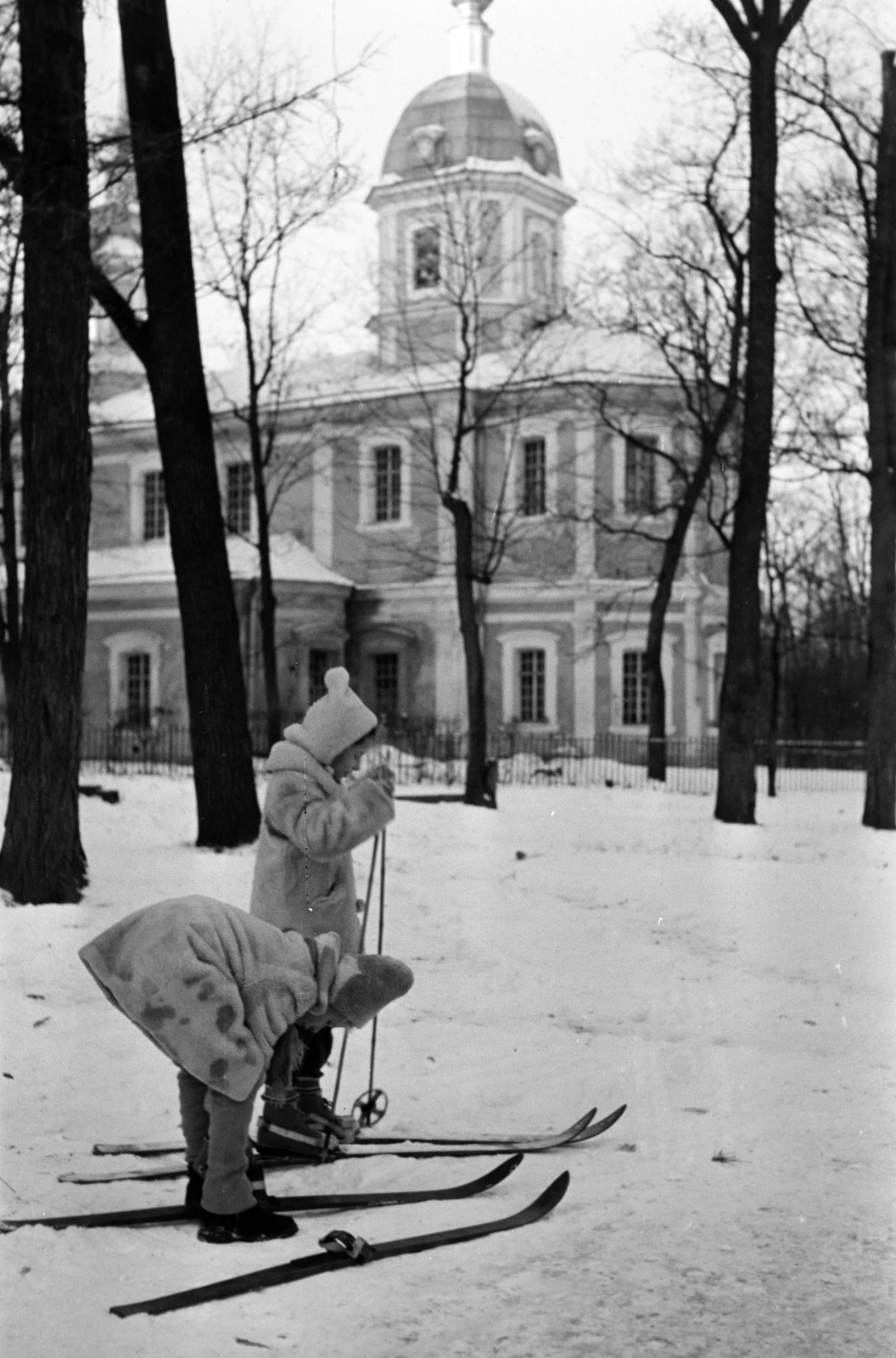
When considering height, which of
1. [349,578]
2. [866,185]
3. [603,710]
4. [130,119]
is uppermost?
[866,185]

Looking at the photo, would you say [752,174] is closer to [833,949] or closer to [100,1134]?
[833,949]

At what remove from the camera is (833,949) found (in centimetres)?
1121

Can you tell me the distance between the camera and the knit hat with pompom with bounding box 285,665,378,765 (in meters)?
5.74

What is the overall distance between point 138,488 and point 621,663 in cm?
1419

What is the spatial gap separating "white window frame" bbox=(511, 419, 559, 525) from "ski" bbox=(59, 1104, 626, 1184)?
30961 mm

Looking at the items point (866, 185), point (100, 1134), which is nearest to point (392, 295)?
point (866, 185)

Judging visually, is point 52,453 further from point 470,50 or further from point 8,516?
point 470,50

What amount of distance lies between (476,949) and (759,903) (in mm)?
3356

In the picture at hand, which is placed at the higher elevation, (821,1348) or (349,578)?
(349,578)

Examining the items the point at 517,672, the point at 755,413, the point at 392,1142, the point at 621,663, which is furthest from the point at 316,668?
the point at 392,1142

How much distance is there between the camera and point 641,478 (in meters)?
35.2

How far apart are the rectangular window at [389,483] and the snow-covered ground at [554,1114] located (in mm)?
24485

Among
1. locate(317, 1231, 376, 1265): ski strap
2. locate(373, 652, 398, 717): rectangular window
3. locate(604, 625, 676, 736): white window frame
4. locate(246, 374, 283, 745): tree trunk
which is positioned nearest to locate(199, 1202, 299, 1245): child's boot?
locate(317, 1231, 376, 1265): ski strap

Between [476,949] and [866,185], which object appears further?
[866,185]
